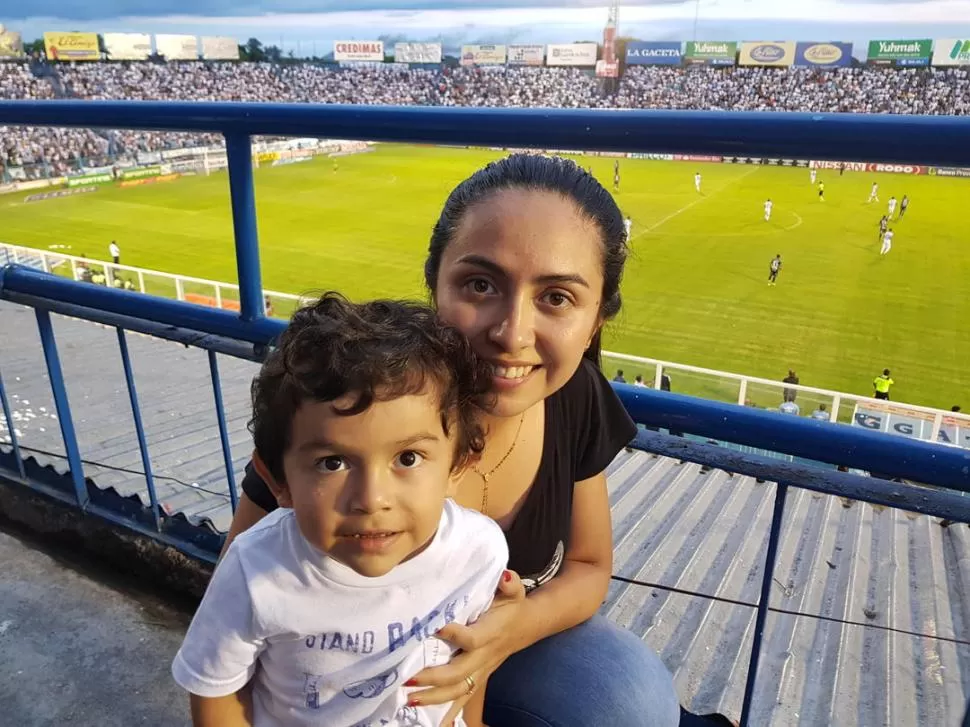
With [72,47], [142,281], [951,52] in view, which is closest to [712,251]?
[142,281]

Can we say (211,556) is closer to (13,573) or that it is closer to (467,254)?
(13,573)

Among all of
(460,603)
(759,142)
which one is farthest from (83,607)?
(759,142)

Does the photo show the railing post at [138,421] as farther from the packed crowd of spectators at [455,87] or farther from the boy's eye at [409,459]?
the packed crowd of spectators at [455,87]

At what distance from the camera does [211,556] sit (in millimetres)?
2275

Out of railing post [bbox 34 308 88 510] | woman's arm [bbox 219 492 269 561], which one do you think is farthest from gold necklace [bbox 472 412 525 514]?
railing post [bbox 34 308 88 510]

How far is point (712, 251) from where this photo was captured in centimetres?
2588

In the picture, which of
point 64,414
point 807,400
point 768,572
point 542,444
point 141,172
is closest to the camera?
point 542,444

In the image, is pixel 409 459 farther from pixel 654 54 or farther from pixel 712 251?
pixel 654 54

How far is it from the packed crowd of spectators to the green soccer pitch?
6.35m

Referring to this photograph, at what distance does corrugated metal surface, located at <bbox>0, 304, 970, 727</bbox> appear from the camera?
456cm

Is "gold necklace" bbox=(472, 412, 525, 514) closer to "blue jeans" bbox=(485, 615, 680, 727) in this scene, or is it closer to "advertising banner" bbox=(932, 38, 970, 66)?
"blue jeans" bbox=(485, 615, 680, 727)

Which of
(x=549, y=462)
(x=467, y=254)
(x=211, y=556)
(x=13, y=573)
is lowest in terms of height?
(x=13, y=573)

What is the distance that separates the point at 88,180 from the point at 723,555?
34293mm

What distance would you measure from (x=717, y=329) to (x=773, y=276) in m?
5.46
